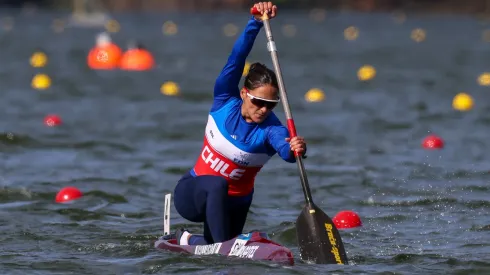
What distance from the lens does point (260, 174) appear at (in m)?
14.8

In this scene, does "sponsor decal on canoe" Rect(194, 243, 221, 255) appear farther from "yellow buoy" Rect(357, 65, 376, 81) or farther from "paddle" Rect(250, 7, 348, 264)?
"yellow buoy" Rect(357, 65, 376, 81)

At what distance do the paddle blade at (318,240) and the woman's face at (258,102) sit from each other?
35.9 inches

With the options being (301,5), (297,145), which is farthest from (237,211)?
(301,5)

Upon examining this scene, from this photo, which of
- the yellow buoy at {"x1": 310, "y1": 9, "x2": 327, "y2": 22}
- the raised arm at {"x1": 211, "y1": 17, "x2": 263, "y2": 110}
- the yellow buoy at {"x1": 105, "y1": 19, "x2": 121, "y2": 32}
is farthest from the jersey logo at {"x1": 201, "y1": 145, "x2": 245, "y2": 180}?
the yellow buoy at {"x1": 310, "y1": 9, "x2": 327, "y2": 22}

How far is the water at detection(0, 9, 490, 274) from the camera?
973 cm

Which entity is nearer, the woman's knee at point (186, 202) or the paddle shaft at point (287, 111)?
the paddle shaft at point (287, 111)

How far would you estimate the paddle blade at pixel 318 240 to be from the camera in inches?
350

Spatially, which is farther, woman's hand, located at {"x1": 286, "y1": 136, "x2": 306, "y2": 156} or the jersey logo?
the jersey logo

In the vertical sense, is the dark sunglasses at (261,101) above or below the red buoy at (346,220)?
above

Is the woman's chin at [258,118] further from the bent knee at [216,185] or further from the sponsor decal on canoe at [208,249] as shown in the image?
the sponsor decal on canoe at [208,249]

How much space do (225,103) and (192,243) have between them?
1.35 metres

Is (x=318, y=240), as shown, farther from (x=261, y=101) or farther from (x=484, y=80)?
(x=484, y=80)

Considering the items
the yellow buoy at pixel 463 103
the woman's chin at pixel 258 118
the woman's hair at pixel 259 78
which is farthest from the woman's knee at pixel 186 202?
the yellow buoy at pixel 463 103

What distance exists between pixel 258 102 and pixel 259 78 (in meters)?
0.19
